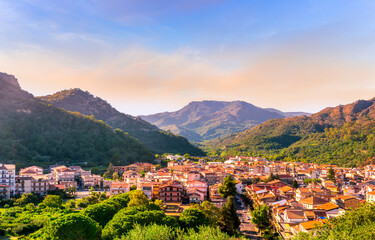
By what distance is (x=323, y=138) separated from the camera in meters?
102

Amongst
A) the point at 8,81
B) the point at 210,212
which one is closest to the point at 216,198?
the point at 210,212

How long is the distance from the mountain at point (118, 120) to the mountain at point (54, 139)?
23.0 meters

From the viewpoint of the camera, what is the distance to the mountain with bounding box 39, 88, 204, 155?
10344 centimetres

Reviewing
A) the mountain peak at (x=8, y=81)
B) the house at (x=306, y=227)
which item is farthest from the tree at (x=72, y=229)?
the mountain peak at (x=8, y=81)

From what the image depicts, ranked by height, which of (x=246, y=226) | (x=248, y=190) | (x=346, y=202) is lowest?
(x=246, y=226)

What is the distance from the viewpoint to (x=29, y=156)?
61906mm

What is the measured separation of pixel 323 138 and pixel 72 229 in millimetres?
100881

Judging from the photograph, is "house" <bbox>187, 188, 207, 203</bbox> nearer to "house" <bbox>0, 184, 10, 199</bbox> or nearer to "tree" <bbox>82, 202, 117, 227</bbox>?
"tree" <bbox>82, 202, 117, 227</bbox>

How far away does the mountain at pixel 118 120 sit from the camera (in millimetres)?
103438

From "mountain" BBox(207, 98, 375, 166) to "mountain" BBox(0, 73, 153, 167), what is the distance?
42763 millimetres

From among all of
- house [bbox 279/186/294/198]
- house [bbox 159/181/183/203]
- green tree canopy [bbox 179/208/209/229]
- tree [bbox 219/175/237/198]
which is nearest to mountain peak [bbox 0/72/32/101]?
house [bbox 159/181/183/203]

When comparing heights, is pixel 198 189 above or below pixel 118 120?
below

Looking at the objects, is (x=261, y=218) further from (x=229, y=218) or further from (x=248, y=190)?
(x=248, y=190)

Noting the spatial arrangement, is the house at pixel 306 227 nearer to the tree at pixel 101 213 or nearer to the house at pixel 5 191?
the tree at pixel 101 213
